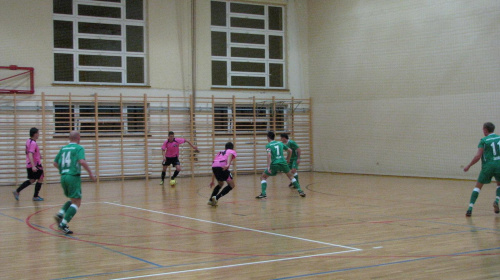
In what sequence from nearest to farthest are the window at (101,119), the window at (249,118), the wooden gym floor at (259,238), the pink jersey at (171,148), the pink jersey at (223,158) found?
the wooden gym floor at (259,238) → the pink jersey at (223,158) → the pink jersey at (171,148) → the window at (101,119) → the window at (249,118)

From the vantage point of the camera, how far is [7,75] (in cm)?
1916

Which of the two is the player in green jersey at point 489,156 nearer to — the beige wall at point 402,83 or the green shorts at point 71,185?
the green shorts at point 71,185

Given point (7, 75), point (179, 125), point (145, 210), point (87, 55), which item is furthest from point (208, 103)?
point (145, 210)

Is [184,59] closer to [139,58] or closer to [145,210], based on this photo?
[139,58]

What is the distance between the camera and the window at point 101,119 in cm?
2020

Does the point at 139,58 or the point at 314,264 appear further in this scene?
the point at 139,58

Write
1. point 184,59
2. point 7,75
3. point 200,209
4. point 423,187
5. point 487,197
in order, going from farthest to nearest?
point 184,59, point 7,75, point 423,187, point 487,197, point 200,209

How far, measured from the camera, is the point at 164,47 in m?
21.8

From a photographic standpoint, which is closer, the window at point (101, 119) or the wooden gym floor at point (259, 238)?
the wooden gym floor at point (259, 238)

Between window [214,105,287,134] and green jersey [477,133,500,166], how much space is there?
533 inches

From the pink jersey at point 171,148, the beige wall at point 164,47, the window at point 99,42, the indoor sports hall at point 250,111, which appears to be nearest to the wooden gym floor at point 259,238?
the indoor sports hall at point 250,111

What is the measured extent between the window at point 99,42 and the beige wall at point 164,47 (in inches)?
13.3

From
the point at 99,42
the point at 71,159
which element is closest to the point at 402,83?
the point at 99,42

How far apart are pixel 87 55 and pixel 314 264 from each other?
1664cm
